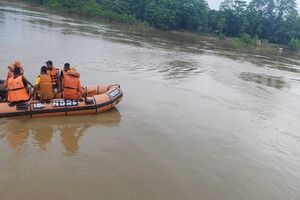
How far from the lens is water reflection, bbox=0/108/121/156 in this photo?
4980mm

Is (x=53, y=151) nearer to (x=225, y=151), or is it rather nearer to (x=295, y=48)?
(x=225, y=151)

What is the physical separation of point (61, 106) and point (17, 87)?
99 cm

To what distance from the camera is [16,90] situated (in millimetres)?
5703

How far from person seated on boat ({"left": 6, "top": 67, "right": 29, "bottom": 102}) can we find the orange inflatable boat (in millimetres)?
143

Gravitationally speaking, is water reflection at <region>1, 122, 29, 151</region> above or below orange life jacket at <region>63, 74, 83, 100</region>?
below

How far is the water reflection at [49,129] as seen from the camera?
4.98m

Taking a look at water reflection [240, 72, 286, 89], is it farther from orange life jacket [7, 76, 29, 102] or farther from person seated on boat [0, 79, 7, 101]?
person seated on boat [0, 79, 7, 101]

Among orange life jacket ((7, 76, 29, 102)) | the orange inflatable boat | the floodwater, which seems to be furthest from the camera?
the orange inflatable boat

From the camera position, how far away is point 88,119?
20.7 ft

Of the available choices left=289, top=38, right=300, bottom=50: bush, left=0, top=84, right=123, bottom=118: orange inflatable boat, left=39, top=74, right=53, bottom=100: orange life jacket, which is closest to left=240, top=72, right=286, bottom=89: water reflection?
left=0, top=84, right=123, bottom=118: orange inflatable boat

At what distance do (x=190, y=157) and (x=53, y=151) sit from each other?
2.53 metres

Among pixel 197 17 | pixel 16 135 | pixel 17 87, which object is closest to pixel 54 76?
pixel 17 87

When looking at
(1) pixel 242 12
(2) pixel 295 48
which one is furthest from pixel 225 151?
(1) pixel 242 12

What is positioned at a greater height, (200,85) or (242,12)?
(242,12)
